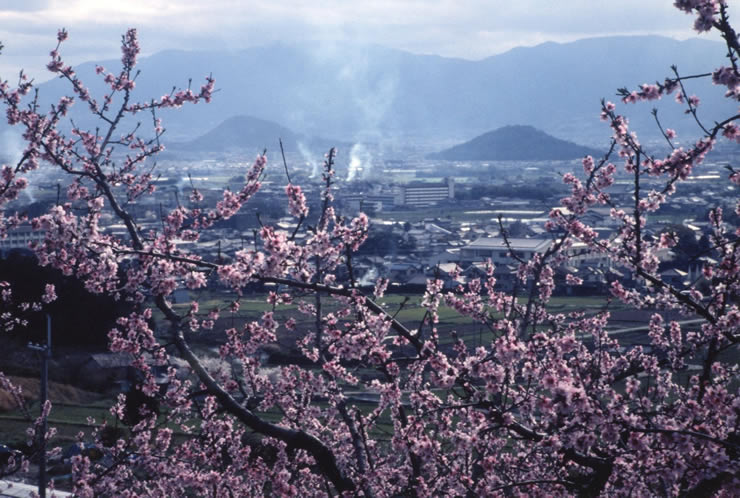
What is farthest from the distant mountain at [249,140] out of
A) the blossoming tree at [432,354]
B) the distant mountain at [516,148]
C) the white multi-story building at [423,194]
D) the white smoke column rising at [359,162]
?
the blossoming tree at [432,354]

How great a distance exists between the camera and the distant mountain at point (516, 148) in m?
114

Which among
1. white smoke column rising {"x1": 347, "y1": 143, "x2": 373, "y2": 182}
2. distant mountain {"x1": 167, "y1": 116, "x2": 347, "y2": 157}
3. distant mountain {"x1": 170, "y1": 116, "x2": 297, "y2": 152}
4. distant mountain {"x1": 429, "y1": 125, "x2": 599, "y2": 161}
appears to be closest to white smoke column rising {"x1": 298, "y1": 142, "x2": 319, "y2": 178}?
distant mountain {"x1": 167, "y1": 116, "x2": 347, "y2": 157}

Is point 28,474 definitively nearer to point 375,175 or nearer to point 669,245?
point 669,245

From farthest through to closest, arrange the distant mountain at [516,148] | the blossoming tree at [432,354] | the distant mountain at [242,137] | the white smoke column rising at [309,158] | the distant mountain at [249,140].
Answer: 1. the distant mountain at [242,137]
2. the distant mountain at [249,140]
3. the distant mountain at [516,148]
4. the white smoke column rising at [309,158]
5. the blossoming tree at [432,354]

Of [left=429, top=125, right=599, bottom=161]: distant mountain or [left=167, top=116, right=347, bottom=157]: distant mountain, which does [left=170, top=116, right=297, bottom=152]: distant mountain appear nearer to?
[left=167, top=116, right=347, bottom=157]: distant mountain

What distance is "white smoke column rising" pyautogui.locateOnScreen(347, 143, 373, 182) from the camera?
308 feet

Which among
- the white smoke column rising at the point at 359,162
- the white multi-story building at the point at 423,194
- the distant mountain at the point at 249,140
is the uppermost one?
the distant mountain at the point at 249,140

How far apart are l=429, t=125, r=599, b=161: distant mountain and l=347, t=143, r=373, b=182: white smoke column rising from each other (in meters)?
12.5

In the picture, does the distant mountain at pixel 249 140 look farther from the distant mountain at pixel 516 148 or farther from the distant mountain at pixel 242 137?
the distant mountain at pixel 516 148

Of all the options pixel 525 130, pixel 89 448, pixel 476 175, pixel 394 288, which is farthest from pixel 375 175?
pixel 89 448

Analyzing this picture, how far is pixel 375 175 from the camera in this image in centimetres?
9469

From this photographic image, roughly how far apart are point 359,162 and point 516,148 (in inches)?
1024

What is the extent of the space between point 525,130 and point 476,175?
3883cm

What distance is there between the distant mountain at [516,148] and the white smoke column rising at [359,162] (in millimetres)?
12471
